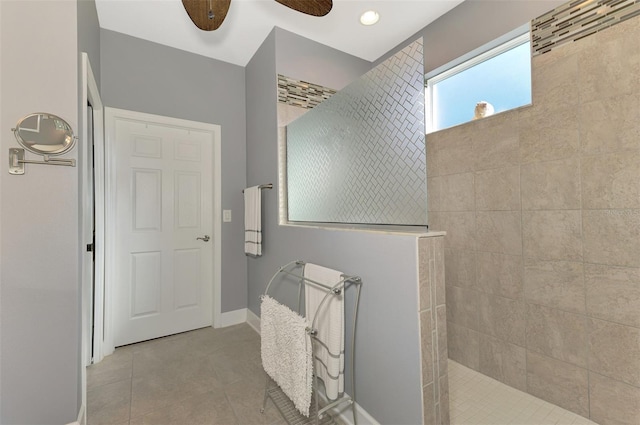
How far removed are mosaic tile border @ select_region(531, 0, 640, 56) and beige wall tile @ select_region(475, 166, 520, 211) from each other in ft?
2.33

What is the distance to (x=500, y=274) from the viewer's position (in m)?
1.82

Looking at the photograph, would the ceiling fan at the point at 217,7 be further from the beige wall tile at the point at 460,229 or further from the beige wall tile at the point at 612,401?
the beige wall tile at the point at 612,401

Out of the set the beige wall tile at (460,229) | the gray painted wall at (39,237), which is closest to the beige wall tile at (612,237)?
the beige wall tile at (460,229)

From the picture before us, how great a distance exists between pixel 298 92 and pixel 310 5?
1074mm

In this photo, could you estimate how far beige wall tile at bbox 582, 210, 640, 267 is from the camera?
Answer: 4.29 ft

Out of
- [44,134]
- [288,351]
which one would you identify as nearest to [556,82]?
[288,351]

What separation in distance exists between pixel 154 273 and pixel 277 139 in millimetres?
1637

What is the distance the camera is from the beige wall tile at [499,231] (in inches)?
68.4

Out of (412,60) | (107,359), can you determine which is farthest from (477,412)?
(107,359)

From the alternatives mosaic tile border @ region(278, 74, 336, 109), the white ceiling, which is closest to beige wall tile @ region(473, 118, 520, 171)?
the white ceiling

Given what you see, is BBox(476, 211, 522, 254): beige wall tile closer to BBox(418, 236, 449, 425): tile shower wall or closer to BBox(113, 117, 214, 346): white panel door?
BBox(418, 236, 449, 425): tile shower wall

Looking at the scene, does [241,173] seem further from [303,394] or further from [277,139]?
[303,394]

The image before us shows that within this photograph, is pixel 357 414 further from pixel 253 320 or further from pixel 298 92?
pixel 298 92

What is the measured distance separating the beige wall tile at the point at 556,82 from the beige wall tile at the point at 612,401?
144 cm
